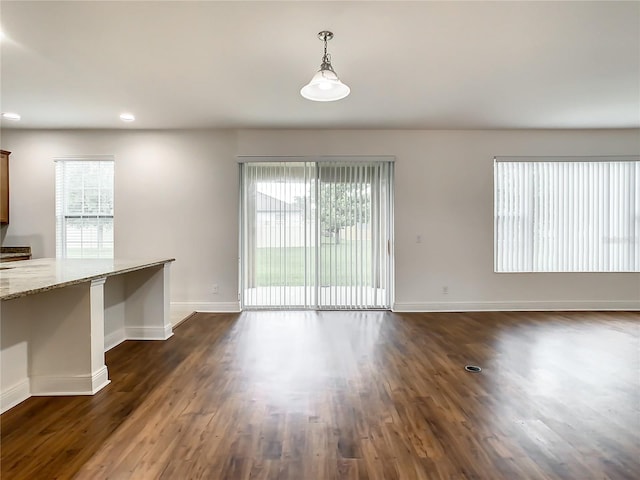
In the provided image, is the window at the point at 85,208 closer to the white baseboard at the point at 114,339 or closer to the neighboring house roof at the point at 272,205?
the white baseboard at the point at 114,339

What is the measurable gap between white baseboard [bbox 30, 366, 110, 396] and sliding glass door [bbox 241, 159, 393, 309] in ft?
9.63

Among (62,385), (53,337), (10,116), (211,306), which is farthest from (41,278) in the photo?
(10,116)

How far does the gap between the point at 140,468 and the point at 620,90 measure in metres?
5.50

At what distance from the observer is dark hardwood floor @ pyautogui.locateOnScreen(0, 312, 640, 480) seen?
1.85m

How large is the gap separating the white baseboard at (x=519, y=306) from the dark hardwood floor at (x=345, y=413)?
1.37 meters

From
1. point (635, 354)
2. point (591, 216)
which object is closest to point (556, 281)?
point (591, 216)

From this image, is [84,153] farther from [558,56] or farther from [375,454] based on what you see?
[558,56]

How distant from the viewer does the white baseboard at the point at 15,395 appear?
2.40 m

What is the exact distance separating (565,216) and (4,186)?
852cm

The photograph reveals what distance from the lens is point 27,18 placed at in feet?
8.50

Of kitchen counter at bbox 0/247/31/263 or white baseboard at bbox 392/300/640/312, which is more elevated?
kitchen counter at bbox 0/247/31/263

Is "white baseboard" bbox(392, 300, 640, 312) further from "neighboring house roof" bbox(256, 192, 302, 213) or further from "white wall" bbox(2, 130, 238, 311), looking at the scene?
"white wall" bbox(2, 130, 238, 311)

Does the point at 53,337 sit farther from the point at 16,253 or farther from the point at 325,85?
the point at 16,253

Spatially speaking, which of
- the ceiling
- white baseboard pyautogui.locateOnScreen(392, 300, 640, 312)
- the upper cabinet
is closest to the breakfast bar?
the ceiling
